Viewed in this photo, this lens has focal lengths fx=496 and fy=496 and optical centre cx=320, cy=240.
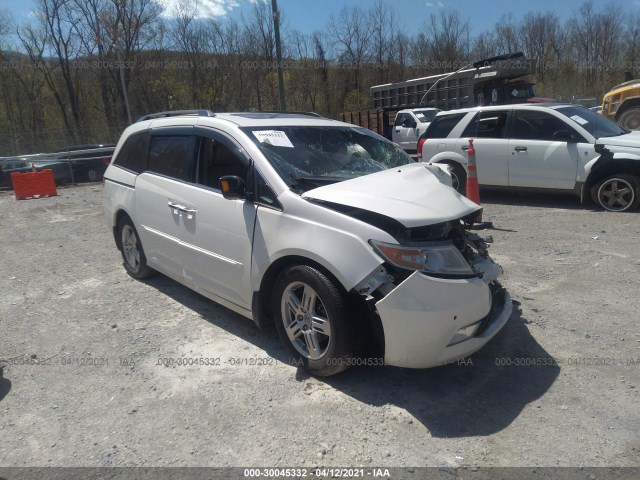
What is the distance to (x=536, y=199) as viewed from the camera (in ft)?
30.1

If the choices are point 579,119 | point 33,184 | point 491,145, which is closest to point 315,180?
point 491,145

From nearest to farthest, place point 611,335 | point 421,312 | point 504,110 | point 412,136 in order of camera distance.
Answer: point 421,312
point 611,335
point 504,110
point 412,136

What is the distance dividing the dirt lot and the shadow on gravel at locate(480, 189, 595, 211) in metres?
3.18

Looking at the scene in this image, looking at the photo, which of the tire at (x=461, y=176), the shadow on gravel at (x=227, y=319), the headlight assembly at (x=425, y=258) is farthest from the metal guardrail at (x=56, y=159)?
the headlight assembly at (x=425, y=258)

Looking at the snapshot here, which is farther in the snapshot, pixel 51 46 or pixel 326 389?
pixel 51 46

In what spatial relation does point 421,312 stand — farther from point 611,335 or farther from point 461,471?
point 611,335

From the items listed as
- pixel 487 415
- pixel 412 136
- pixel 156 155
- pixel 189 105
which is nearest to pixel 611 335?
pixel 487 415

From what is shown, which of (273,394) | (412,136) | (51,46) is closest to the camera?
(273,394)

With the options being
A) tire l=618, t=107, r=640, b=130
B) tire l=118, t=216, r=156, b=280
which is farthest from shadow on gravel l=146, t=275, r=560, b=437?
tire l=618, t=107, r=640, b=130

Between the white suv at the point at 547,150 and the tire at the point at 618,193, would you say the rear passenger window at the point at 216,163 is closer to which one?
the white suv at the point at 547,150

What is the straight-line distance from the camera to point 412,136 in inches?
744

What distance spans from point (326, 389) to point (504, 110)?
23.7ft

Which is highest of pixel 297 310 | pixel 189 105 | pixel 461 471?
pixel 189 105

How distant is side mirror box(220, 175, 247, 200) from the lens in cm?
370
